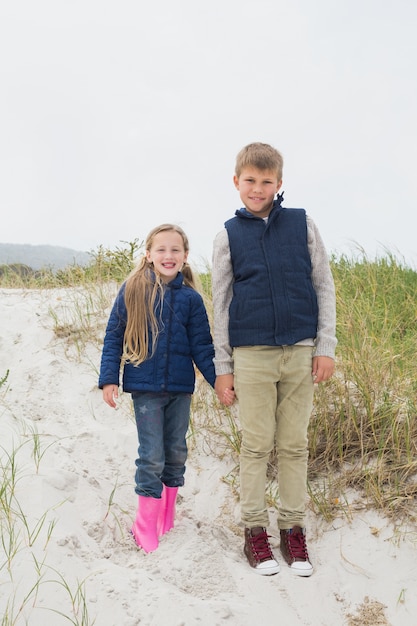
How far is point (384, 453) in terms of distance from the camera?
3551mm

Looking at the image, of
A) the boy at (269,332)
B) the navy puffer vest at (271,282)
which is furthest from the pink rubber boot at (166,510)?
the navy puffer vest at (271,282)

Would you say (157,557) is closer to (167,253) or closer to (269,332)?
(269,332)

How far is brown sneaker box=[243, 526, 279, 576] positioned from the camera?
3.04m

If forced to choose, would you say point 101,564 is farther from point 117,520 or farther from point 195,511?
point 195,511

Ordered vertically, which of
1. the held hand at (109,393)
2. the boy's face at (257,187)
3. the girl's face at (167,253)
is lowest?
the held hand at (109,393)

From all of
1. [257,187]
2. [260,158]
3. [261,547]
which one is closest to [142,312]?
[257,187]

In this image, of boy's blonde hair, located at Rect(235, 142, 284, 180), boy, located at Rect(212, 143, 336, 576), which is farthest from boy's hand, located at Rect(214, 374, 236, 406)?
boy's blonde hair, located at Rect(235, 142, 284, 180)

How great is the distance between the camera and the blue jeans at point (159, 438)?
10.2 feet

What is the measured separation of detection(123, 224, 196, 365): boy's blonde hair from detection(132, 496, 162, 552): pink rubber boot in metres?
0.75

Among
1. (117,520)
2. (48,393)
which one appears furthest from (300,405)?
(48,393)

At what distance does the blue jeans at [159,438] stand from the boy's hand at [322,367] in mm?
670

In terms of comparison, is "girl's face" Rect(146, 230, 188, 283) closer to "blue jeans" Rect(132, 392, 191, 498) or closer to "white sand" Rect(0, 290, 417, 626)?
"blue jeans" Rect(132, 392, 191, 498)

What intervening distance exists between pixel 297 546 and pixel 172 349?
1215mm

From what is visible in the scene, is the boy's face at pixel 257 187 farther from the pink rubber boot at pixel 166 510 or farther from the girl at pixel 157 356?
the pink rubber boot at pixel 166 510
